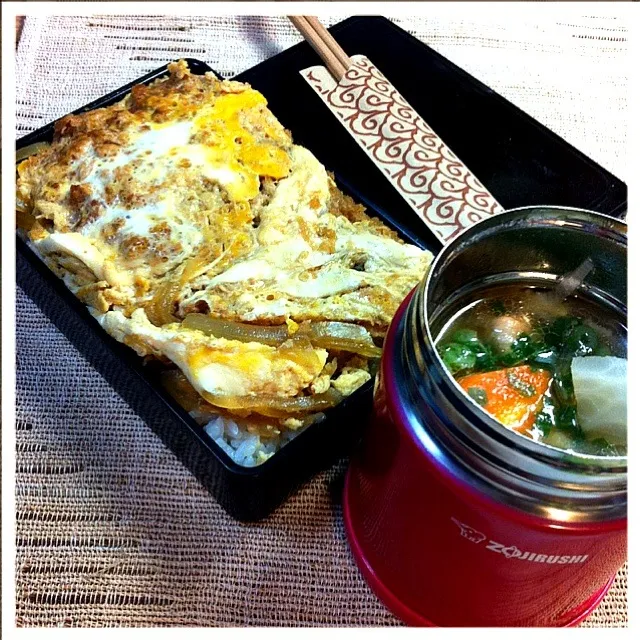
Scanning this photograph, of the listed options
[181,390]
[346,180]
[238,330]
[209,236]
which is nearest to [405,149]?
[346,180]

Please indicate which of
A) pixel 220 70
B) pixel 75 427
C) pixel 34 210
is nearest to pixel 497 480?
pixel 75 427

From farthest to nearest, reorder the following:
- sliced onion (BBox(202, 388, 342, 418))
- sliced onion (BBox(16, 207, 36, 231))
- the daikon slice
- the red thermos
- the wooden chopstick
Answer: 1. the wooden chopstick
2. sliced onion (BBox(16, 207, 36, 231))
3. sliced onion (BBox(202, 388, 342, 418))
4. the daikon slice
5. the red thermos

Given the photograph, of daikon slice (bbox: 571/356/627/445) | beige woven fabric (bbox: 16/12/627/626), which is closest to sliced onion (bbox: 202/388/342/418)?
beige woven fabric (bbox: 16/12/627/626)

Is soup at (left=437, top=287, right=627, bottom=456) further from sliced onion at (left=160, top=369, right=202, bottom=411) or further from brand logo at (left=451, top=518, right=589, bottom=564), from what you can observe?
sliced onion at (left=160, top=369, right=202, bottom=411)

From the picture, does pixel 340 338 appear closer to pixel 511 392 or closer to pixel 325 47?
pixel 511 392

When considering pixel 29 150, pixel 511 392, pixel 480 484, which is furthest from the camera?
pixel 29 150

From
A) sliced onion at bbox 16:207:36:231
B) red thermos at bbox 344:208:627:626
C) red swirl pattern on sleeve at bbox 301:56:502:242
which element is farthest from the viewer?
red swirl pattern on sleeve at bbox 301:56:502:242

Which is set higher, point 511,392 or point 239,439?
point 511,392
